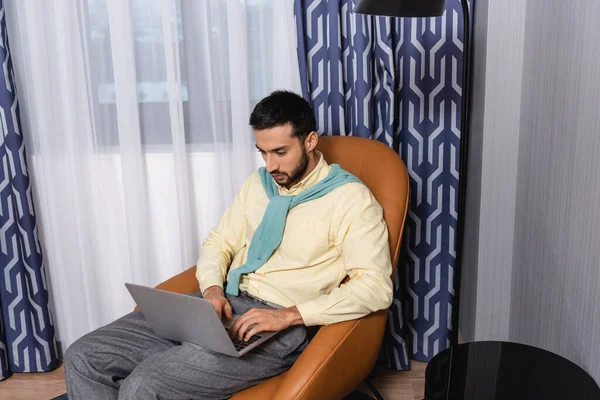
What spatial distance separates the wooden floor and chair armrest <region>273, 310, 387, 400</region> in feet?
1.93

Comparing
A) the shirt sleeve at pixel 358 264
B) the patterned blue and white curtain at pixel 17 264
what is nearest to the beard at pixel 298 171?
the shirt sleeve at pixel 358 264

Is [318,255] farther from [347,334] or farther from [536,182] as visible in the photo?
[536,182]

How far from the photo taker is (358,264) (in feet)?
5.06

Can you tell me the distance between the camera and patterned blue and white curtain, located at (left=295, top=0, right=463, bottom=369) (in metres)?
1.98

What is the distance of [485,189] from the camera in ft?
6.45

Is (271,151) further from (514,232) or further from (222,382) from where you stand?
(514,232)

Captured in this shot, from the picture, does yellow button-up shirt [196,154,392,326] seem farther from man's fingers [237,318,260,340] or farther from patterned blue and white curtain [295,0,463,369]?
patterned blue and white curtain [295,0,463,369]

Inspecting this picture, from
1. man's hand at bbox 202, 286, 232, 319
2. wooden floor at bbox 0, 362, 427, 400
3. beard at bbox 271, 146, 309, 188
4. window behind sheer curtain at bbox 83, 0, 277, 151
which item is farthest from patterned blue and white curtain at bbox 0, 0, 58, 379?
beard at bbox 271, 146, 309, 188

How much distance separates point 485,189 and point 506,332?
0.50 meters

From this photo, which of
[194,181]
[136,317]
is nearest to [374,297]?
[136,317]

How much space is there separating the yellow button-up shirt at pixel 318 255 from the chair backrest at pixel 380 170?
0.07m

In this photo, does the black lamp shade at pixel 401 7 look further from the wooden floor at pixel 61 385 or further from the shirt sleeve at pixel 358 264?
the wooden floor at pixel 61 385

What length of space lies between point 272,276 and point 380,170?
44 cm

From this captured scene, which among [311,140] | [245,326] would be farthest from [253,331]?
[311,140]
